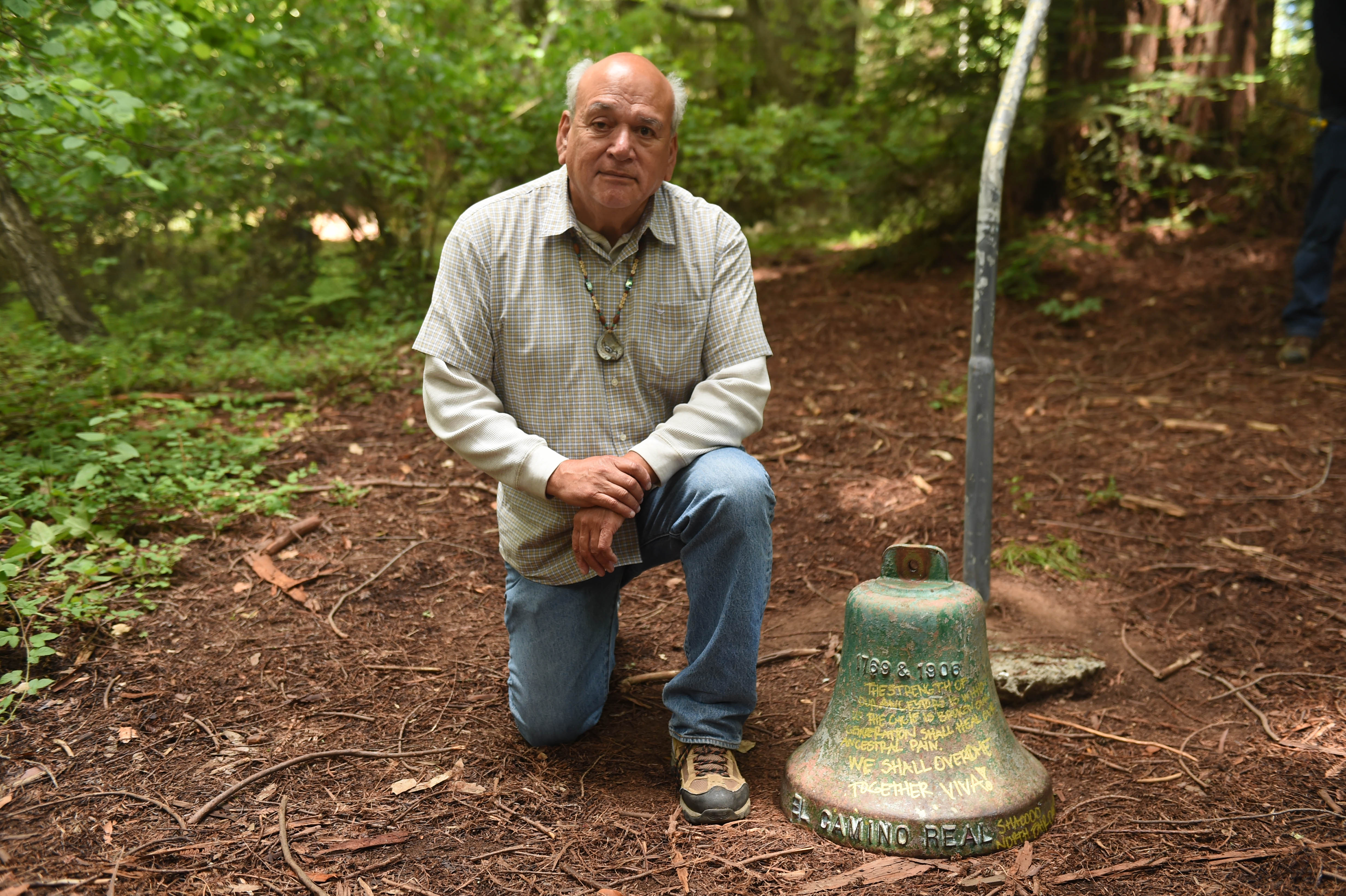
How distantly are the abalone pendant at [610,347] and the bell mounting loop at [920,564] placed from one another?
83cm

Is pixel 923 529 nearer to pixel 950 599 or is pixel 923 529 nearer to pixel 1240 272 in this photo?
pixel 950 599

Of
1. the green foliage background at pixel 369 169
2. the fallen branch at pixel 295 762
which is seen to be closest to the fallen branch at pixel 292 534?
the green foliage background at pixel 369 169

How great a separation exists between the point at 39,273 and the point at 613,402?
4260 millimetres

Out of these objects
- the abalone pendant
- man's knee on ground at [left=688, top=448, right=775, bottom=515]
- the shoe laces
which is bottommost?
the shoe laces

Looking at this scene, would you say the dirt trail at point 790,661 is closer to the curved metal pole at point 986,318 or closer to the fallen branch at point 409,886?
the fallen branch at point 409,886

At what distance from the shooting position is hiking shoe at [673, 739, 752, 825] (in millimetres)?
2109

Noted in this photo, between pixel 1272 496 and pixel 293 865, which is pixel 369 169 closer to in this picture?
pixel 293 865

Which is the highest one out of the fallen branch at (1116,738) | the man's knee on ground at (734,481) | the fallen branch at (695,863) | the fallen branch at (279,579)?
the man's knee on ground at (734,481)

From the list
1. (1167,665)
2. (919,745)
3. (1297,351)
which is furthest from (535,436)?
(1297,351)

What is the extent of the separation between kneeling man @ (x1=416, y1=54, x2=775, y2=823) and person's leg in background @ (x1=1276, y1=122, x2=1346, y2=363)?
3862mm

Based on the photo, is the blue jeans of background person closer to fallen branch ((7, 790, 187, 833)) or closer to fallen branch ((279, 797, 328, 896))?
fallen branch ((279, 797, 328, 896))

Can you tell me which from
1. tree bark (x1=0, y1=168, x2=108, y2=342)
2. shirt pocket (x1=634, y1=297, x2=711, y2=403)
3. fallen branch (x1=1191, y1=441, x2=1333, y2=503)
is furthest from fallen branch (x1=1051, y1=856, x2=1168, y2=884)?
tree bark (x1=0, y1=168, x2=108, y2=342)

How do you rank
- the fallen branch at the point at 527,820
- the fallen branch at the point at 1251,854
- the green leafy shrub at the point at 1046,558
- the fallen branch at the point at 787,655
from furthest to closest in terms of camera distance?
the green leafy shrub at the point at 1046,558 < the fallen branch at the point at 787,655 < the fallen branch at the point at 527,820 < the fallen branch at the point at 1251,854

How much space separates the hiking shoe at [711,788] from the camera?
2.11 m
